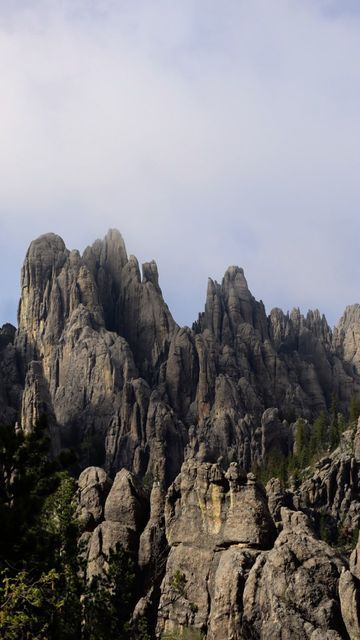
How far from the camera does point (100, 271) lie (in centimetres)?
17775

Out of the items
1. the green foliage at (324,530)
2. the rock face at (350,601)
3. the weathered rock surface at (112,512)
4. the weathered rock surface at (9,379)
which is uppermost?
the weathered rock surface at (9,379)

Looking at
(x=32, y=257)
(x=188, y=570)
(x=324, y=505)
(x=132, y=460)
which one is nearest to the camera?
(x=188, y=570)

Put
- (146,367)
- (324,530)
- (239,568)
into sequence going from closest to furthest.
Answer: (239,568) → (324,530) → (146,367)

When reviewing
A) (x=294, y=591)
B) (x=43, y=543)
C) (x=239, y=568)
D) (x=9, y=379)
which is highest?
(x=9, y=379)

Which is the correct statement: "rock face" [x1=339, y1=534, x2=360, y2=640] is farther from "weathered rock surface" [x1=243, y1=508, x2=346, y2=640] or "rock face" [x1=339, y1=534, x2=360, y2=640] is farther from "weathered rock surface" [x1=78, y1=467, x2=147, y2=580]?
"weathered rock surface" [x1=78, y1=467, x2=147, y2=580]

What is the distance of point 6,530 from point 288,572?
677 inches

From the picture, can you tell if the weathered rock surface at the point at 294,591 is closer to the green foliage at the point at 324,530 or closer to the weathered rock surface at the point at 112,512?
the weathered rock surface at the point at 112,512

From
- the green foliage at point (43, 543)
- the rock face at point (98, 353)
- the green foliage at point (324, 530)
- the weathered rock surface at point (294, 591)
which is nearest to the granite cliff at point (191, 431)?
the weathered rock surface at point (294, 591)

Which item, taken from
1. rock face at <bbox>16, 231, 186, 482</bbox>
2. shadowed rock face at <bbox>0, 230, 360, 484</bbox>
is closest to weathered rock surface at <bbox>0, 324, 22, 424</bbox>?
A: shadowed rock face at <bbox>0, 230, 360, 484</bbox>

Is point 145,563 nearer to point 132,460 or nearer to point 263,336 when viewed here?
point 132,460

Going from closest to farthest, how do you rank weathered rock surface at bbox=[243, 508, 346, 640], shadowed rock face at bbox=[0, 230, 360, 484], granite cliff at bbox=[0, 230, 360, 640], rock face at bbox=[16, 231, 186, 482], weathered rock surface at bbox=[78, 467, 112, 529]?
weathered rock surface at bbox=[243, 508, 346, 640] < granite cliff at bbox=[0, 230, 360, 640] < weathered rock surface at bbox=[78, 467, 112, 529] < rock face at bbox=[16, 231, 186, 482] < shadowed rock face at bbox=[0, 230, 360, 484]

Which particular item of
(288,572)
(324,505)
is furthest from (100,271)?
(288,572)

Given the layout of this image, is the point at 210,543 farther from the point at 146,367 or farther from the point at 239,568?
the point at 146,367

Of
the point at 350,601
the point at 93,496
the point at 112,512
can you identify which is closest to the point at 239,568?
the point at 350,601
